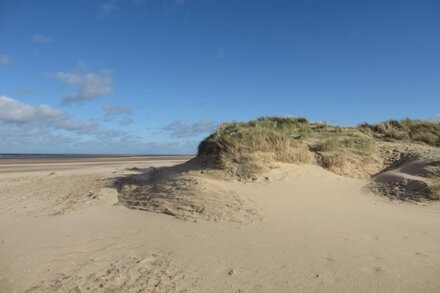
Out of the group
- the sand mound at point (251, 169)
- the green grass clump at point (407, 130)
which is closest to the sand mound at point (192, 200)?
the sand mound at point (251, 169)

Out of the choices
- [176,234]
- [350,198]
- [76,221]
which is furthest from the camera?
[350,198]

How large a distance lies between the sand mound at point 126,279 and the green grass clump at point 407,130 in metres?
11.9

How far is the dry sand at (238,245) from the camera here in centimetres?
518

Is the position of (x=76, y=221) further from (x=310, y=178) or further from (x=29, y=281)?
(x=310, y=178)

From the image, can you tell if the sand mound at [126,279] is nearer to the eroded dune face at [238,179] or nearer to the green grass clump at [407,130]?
the eroded dune face at [238,179]

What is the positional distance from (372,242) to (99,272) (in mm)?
3762

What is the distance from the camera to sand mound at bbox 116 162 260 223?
25.6ft

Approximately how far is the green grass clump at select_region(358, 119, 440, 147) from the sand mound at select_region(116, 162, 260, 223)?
28.2 feet

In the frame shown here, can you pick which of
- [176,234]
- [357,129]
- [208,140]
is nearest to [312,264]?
[176,234]

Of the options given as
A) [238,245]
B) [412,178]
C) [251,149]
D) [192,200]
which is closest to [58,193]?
[192,200]

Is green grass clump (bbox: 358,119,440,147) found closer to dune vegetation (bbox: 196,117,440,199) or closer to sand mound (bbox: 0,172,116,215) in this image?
dune vegetation (bbox: 196,117,440,199)

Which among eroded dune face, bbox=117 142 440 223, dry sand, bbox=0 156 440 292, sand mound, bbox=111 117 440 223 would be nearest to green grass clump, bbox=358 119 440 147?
sand mound, bbox=111 117 440 223

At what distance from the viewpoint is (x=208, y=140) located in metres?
12.2

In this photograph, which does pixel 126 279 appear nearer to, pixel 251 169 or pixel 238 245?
pixel 238 245
